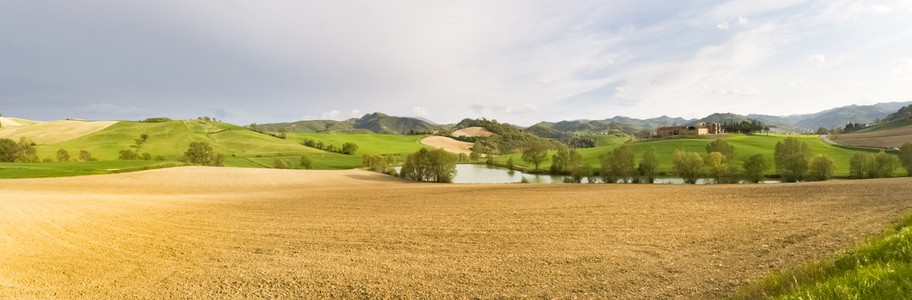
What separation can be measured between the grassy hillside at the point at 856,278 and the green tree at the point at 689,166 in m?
64.0

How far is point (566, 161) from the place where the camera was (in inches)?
3314

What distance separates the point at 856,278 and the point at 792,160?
74.8 meters

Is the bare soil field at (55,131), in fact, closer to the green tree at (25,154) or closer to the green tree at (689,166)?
the green tree at (25,154)

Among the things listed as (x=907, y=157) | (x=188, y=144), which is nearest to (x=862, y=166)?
(x=907, y=157)

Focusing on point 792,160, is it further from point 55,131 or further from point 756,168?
point 55,131

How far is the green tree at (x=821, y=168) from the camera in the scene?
57.0 metres

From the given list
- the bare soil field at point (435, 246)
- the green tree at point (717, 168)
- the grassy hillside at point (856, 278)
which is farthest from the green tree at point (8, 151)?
the green tree at point (717, 168)

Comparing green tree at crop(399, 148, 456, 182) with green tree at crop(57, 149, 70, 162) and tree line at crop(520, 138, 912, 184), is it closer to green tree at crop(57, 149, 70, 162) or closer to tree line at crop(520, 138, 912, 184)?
tree line at crop(520, 138, 912, 184)

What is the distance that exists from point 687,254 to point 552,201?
18418mm

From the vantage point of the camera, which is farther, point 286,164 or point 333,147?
point 333,147

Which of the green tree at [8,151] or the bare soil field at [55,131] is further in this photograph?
the bare soil field at [55,131]

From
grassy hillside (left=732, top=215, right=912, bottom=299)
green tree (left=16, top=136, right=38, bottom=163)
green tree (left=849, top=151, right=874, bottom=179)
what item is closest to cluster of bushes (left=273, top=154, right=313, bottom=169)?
green tree (left=16, top=136, right=38, bottom=163)

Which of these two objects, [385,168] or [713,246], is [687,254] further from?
[385,168]

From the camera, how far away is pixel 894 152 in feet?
279
